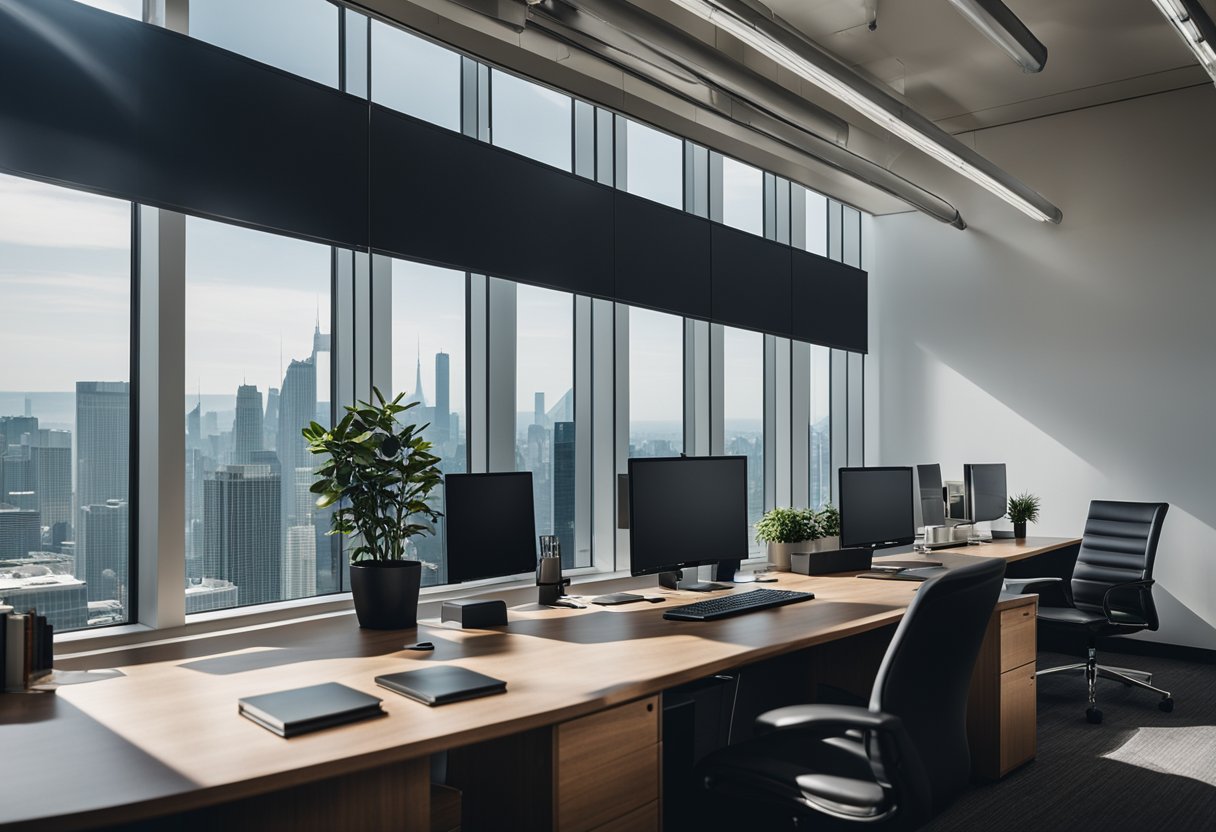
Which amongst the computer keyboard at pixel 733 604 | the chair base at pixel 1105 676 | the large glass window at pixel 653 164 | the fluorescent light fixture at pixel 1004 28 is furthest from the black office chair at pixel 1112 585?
the large glass window at pixel 653 164

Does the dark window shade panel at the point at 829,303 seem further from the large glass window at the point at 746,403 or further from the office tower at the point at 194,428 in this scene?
the office tower at the point at 194,428

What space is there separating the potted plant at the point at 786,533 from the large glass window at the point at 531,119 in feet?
6.82

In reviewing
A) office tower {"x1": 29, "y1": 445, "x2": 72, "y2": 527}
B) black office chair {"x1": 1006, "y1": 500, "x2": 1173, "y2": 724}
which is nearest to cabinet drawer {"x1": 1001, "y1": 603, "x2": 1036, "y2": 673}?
black office chair {"x1": 1006, "y1": 500, "x2": 1173, "y2": 724}

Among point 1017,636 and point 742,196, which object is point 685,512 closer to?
point 1017,636

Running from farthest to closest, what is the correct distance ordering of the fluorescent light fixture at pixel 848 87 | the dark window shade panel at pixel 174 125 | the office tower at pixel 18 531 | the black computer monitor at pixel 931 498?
the black computer monitor at pixel 931 498
the fluorescent light fixture at pixel 848 87
the office tower at pixel 18 531
the dark window shade panel at pixel 174 125

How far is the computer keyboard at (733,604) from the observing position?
3121mm

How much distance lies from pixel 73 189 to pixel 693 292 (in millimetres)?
3280

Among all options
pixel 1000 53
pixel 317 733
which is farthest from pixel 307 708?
pixel 1000 53

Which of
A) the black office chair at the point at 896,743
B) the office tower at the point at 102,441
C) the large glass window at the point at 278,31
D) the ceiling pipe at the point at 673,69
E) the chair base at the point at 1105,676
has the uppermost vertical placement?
the ceiling pipe at the point at 673,69

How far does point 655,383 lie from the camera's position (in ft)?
18.3

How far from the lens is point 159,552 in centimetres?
301

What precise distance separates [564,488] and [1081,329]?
4109 millimetres

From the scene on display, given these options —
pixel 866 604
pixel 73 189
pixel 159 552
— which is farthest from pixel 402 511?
pixel 866 604

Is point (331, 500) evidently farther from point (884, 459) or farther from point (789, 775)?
point (884, 459)
